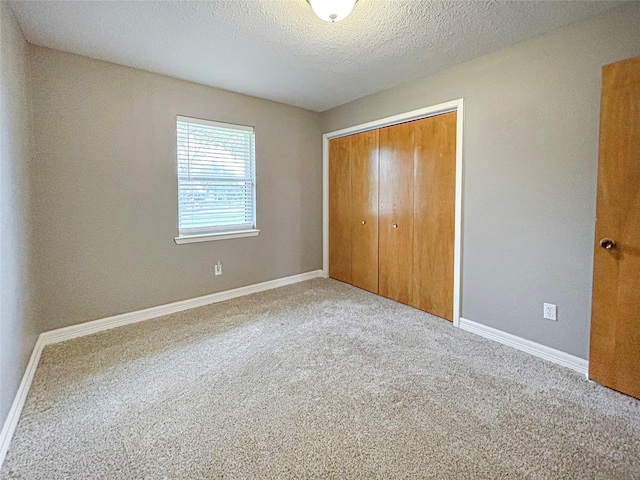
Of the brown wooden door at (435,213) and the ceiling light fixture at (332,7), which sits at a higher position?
the ceiling light fixture at (332,7)

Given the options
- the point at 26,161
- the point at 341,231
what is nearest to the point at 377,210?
the point at 341,231

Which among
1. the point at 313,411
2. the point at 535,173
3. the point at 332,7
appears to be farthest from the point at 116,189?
the point at 535,173

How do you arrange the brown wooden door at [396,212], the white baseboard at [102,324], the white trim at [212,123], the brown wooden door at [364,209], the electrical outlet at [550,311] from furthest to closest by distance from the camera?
the brown wooden door at [364,209] < the brown wooden door at [396,212] < the white trim at [212,123] < the electrical outlet at [550,311] < the white baseboard at [102,324]

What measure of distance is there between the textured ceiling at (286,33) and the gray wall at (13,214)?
35cm

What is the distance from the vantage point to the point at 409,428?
1.63 m

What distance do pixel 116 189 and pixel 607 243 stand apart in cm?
371

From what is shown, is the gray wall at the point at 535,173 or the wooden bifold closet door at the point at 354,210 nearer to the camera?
the gray wall at the point at 535,173

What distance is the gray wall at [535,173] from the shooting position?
6.89 ft

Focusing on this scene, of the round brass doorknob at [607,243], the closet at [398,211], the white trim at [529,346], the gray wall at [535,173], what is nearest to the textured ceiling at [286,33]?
the gray wall at [535,173]

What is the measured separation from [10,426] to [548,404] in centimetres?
283

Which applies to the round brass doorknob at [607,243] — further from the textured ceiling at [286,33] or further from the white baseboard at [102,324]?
the white baseboard at [102,324]

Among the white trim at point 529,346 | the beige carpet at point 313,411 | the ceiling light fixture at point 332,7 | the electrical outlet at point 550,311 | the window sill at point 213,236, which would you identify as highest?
the ceiling light fixture at point 332,7

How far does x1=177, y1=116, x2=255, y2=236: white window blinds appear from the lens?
3.30m

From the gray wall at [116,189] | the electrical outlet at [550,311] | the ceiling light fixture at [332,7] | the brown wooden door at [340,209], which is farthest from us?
the brown wooden door at [340,209]
